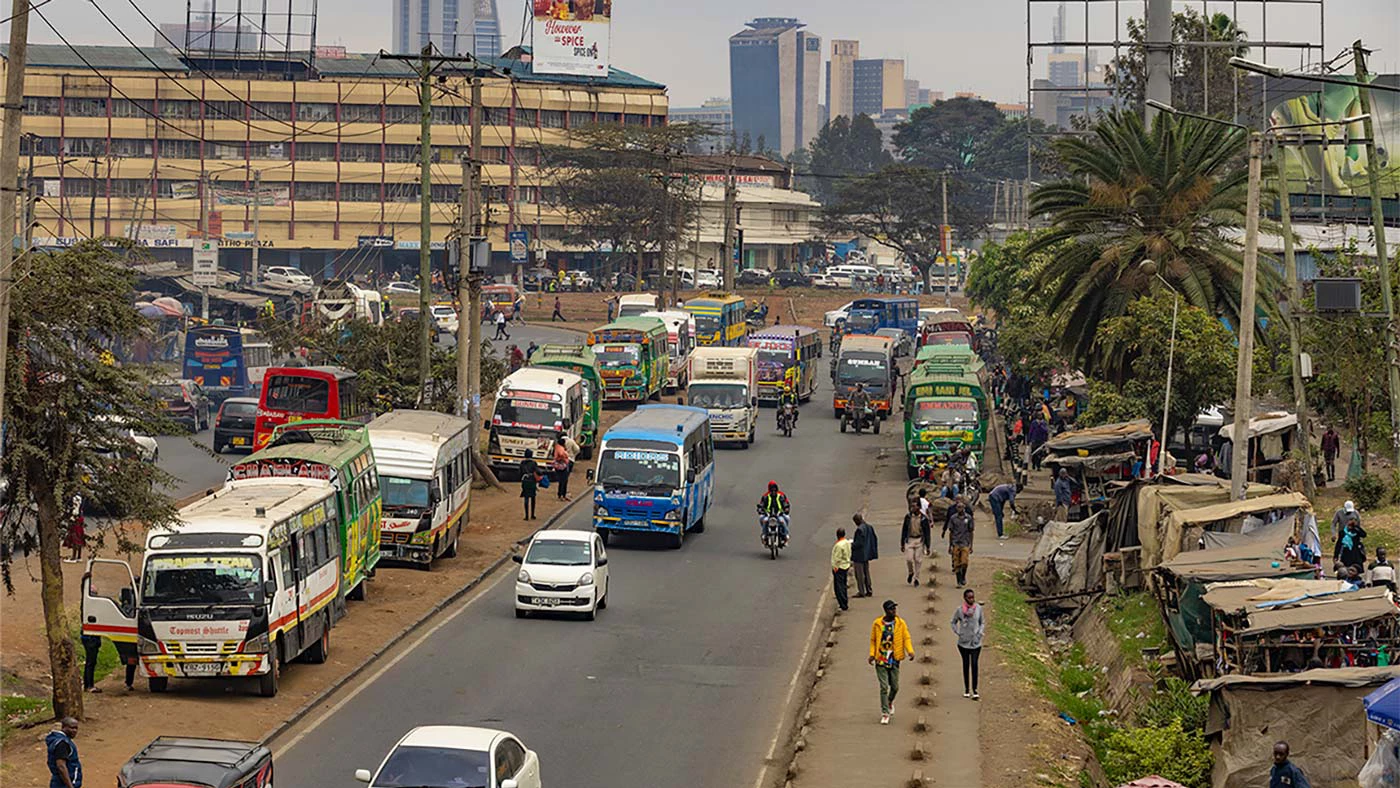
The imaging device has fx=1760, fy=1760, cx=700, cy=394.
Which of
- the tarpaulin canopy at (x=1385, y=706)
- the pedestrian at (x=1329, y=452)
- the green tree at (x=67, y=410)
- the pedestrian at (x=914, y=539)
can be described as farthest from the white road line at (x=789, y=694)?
the pedestrian at (x=1329, y=452)

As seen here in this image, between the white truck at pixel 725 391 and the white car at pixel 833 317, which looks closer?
the white truck at pixel 725 391

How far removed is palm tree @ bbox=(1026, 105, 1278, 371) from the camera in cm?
4278

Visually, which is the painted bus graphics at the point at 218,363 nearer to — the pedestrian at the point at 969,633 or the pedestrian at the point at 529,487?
the pedestrian at the point at 529,487

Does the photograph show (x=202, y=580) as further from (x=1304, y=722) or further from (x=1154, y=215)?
(x=1154, y=215)

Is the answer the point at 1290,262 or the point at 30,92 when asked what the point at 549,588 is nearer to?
the point at 1290,262

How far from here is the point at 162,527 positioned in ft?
77.9

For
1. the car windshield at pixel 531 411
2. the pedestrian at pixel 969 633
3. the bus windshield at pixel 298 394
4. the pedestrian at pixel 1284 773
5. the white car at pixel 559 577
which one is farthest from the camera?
the car windshield at pixel 531 411

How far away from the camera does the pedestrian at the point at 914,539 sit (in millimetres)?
35688

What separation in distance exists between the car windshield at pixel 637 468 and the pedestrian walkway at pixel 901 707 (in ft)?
16.9

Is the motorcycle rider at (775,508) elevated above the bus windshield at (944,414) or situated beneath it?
situated beneath

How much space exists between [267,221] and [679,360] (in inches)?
2925

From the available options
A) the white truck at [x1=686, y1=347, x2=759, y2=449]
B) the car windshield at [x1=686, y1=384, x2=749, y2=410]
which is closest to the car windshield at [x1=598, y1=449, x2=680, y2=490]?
the white truck at [x1=686, y1=347, x2=759, y2=449]

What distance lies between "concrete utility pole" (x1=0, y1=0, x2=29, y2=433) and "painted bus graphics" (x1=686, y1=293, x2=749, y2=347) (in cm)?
6091

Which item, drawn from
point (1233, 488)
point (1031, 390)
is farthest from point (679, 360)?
point (1233, 488)
